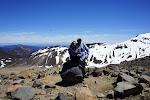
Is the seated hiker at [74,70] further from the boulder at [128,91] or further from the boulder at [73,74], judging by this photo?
the boulder at [128,91]

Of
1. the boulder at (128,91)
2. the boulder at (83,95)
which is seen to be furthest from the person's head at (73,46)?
the boulder at (128,91)

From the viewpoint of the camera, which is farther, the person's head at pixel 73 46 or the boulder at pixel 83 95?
the person's head at pixel 73 46

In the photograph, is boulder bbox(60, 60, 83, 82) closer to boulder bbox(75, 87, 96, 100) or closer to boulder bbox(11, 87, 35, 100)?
boulder bbox(75, 87, 96, 100)

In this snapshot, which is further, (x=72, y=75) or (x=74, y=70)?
(x=74, y=70)

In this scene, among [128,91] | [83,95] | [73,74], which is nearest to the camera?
[128,91]

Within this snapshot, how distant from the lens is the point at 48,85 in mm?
8562

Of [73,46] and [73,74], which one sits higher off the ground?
[73,46]

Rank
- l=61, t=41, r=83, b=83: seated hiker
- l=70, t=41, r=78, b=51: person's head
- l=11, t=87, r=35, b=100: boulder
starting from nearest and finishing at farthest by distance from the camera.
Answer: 1. l=11, t=87, r=35, b=100: boulder
2. l=70, t=41, r=78, b=51: person's head
3. l=61, t=41, r=83, b=83: seated hiker

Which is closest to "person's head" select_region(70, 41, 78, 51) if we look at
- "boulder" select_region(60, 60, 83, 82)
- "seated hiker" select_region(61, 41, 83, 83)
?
"seated hiker" select_region(61, 41, 83, 83)

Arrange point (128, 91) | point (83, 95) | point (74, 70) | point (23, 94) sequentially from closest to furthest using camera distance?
1. point (128, 91)
2. point (83, 95)
3. point (23, 94)
4. point (74, 70)

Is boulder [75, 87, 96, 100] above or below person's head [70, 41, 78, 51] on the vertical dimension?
below

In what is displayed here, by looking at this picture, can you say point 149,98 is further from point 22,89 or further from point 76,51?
point 22,89

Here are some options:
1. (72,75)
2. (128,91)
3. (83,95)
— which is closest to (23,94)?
(83,95)

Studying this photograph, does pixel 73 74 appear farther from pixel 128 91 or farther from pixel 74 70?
pixel 128 91
